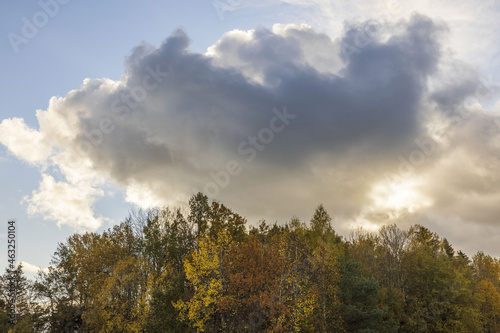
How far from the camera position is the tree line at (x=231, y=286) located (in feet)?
140

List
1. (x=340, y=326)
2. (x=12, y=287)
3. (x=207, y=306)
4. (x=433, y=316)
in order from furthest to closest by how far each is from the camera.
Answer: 1. (x=12, y=287)
2. (x=433, y=316)
3. (x=340, y=326)
4. (x=207, y=306)

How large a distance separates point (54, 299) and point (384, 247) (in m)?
55.6

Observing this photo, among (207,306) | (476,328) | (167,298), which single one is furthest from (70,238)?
(476,328)

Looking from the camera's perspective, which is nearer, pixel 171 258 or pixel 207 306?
pixel 207 306

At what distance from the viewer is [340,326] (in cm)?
4784

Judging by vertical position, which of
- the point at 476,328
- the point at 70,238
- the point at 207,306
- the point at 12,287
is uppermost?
the point at 70,238

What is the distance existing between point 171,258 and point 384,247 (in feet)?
127

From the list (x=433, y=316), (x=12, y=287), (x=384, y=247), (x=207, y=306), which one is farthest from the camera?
(x=384, y=247)

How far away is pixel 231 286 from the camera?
42938mm

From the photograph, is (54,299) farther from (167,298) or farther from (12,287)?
(167,298)

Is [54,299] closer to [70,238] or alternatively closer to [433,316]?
[70,238]

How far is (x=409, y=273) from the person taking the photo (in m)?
62.7

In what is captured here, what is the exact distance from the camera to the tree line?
4269 centimetres

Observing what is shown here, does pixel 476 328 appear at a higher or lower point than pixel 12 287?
lower
